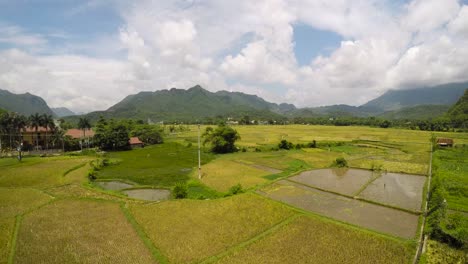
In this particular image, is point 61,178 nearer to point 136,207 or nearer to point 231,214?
point 136,207

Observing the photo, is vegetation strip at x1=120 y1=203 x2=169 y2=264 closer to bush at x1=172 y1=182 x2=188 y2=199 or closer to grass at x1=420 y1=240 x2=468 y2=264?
bush at x1=172 y1=182 x2=188 y2=199

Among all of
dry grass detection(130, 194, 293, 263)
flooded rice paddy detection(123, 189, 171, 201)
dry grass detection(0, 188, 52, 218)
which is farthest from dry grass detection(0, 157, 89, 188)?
dry grass detection(130, 194, 293, 263)

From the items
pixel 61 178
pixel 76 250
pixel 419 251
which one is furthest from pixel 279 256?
pixel 61 178

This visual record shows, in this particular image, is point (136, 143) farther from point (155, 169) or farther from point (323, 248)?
point (323, 248)

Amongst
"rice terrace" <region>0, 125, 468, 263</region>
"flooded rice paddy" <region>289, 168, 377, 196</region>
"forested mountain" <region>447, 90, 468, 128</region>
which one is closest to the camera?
"rice terrace" <region>0, 125, 468, 263</region>

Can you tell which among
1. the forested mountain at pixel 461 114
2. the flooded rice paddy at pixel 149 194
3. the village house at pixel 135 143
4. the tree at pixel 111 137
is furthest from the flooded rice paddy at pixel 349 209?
the forested mountain at pixel 461 114

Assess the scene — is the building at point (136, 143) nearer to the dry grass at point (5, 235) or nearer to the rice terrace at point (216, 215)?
the rice terrace at point (216, 215)
